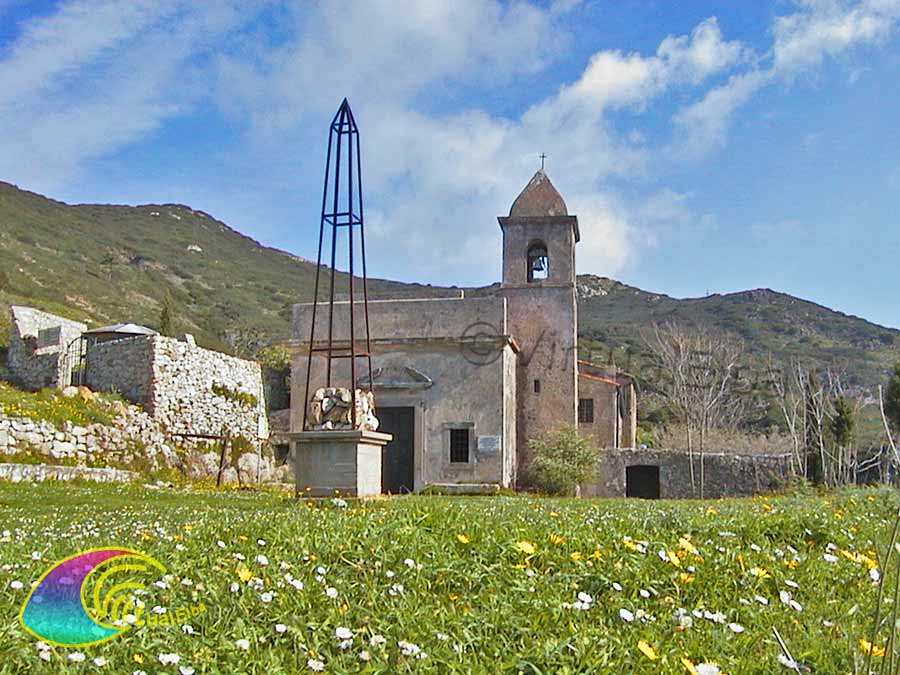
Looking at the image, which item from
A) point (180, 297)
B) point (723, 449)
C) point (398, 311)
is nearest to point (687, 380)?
point (723, 449)

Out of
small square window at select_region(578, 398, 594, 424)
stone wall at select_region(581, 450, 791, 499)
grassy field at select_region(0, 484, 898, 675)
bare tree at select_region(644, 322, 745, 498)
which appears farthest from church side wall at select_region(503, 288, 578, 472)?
grassy field at select_region(0, 484, 898, 675)

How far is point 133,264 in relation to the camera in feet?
302

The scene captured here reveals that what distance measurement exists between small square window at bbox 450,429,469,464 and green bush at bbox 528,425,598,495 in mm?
2044

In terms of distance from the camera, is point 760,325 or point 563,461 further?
point 760,325

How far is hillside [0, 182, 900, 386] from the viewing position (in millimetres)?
60438

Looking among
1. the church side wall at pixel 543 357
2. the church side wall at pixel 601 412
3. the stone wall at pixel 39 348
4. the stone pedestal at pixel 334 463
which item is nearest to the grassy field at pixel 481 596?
the stone pedestal at pixel 334 463

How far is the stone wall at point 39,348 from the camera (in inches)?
990

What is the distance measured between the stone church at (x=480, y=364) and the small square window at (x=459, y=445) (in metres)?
0.03

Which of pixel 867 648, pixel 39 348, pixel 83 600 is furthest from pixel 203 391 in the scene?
pixel 867 648

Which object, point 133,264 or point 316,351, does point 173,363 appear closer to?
point 316,351

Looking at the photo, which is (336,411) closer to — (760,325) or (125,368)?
(125,368)

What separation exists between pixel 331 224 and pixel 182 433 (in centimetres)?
1119

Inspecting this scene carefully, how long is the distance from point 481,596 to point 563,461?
2097 cm

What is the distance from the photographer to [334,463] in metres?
13.1
